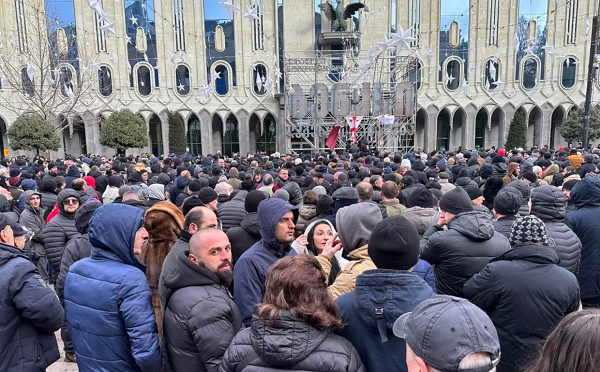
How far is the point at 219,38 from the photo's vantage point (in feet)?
96.5

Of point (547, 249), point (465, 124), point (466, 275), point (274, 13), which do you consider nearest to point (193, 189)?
point (466, 275)

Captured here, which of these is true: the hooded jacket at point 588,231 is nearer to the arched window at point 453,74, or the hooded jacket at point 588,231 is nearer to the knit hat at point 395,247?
the knit hat at point 395,247

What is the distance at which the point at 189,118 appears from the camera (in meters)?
31.0

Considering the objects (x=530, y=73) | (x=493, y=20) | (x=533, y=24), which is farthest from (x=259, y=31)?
(x=530, y=73)

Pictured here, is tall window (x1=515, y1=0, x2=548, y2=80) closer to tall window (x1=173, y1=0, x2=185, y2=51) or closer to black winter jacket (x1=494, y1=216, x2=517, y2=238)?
tall window (x1=173, y1=0, x2=185, y2=51)

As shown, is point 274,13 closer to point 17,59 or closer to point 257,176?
point 17,59

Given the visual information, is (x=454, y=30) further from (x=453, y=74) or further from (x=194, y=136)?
(x=194, y=136)

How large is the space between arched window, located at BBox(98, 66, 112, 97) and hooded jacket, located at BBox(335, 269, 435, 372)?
30507mm

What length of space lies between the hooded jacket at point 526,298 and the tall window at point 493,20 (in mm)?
31030

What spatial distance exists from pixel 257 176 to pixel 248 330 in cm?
695

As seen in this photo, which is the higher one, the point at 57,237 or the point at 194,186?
the point at 194,186

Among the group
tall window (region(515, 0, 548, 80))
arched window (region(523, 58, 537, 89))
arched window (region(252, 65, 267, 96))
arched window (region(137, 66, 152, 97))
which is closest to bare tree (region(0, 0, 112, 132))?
arched window (region(137, 66, 152, 97))

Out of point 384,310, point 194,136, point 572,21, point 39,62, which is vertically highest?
point 572,21

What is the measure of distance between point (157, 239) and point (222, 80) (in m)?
28.2
